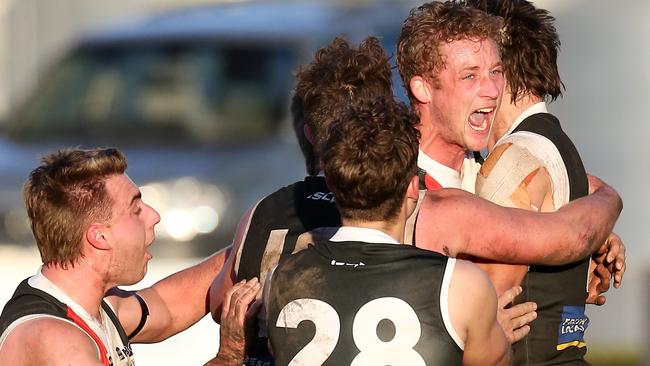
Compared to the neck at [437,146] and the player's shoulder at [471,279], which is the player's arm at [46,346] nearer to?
the player's shoulder at [471,279]

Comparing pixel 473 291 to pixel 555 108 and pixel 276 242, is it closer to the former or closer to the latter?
pixel 276 242

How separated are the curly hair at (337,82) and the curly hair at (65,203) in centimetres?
74

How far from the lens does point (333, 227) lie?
518 cm

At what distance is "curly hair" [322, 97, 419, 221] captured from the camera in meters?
4.56

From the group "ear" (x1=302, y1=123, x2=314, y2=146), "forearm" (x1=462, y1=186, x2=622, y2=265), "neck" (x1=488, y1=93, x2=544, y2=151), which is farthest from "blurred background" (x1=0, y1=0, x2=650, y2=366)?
"forearm" (x1=462, y1=186, x2=622, y2=265)

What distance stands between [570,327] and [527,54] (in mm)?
938

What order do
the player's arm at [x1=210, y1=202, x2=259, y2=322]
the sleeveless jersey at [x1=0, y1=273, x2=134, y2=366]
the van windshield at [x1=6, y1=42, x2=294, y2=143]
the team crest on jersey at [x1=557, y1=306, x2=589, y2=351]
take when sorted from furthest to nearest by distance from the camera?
1. the van windshield at [x1=6, y1=42, x2=294, y2=143]
2. the player's arm at [x1=210, y1=202, x2=259, y2=322]
3. the team crest on jersey at [x1=557, y1=306, x2=589, y2=351]
4. the sleeveless jersey at [x1=0, y1=273, x2=134, y2=366]

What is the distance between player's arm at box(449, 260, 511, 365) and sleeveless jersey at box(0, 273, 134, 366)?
1.17 m

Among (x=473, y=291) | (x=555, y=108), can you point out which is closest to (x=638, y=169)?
(x=555, y=108)

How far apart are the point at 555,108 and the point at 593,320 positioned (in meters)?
1.55

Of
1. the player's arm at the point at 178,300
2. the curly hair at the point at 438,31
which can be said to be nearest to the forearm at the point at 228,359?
the player's arm at the point at 178,300

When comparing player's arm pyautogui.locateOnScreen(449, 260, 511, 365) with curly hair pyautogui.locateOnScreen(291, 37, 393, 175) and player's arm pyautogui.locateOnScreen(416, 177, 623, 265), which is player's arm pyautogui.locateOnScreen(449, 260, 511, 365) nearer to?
player's arm pyautogui.locateOnScreen(416, 177, 623, 265)

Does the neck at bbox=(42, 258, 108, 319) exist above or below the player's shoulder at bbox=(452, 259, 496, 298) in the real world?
below

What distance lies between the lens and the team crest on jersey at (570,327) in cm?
525
